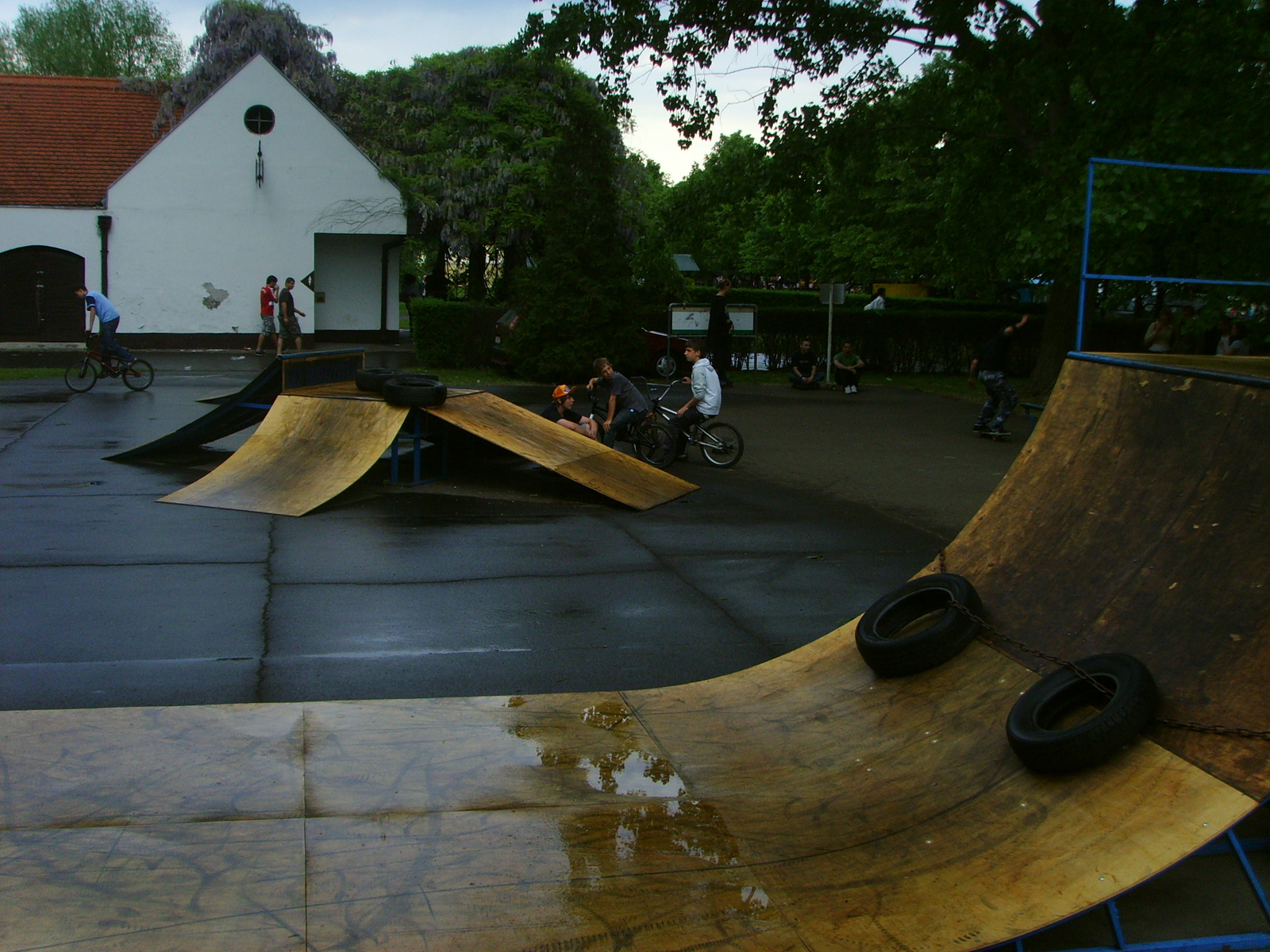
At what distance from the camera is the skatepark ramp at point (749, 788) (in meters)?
3.50

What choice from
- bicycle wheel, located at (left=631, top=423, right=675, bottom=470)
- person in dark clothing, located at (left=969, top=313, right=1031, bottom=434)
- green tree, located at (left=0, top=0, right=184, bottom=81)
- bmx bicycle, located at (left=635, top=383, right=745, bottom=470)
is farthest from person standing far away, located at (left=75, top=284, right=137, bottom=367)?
green tree, located at (left=0, top=0, right=184, bottom=81)

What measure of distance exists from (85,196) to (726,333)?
18.3 meters

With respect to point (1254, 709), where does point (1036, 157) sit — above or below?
above

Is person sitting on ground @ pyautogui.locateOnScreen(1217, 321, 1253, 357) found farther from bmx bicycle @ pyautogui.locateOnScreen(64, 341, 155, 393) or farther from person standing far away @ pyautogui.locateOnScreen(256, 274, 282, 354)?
person standing far away @ pyautogui.locateOnScreen(256, 274, 282, 354)

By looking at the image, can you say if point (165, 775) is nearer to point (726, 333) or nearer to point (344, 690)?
point (344, 690)

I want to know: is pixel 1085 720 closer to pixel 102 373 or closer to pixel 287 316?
pixel 102 373

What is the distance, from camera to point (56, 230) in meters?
29.1

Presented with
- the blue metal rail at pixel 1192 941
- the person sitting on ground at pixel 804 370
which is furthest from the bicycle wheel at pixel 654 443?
the person sitting on ground at pixel 804 370

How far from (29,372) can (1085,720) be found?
2294 centimetres

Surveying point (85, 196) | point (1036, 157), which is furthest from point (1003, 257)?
point (85, 196)

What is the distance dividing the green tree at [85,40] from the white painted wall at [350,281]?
31.4 m

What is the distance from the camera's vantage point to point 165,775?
14.8 ft

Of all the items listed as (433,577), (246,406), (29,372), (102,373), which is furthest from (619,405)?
(29,372)

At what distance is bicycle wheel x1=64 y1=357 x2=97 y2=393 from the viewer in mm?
19719
